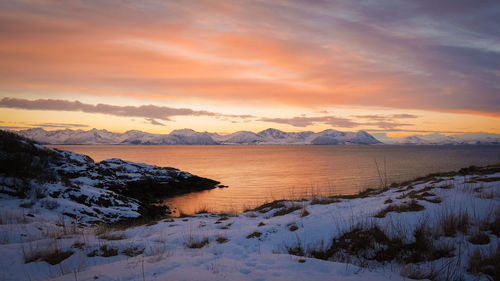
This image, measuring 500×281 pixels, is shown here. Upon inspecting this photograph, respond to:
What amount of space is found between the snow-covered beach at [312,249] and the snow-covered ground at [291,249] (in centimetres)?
2

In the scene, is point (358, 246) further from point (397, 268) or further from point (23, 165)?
point (23, 165)

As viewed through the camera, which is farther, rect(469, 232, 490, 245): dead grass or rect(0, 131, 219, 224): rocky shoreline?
rect(0, 131, 219, 224): rocky shoreline

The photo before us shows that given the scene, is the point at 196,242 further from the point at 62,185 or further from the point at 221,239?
the point at 62,185

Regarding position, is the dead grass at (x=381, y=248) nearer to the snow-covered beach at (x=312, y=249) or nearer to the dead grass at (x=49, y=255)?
the snow-covered beach at (x=312, y=249)

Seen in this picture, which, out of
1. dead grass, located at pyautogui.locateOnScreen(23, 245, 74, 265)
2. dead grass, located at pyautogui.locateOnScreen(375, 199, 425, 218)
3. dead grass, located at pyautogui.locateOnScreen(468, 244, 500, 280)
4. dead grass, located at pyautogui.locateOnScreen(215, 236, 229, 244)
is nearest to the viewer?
dead grass, located at pyautogui.locateOnScreen(468, 244, 500, 280)

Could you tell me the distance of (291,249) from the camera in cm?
689

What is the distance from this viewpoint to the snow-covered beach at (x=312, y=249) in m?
4.93

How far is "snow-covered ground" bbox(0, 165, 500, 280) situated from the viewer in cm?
492

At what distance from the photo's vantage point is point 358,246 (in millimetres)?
6422

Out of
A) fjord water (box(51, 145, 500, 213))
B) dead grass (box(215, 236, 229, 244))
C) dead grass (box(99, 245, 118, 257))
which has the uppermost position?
dead grass (box(99, 245, 118, 257))

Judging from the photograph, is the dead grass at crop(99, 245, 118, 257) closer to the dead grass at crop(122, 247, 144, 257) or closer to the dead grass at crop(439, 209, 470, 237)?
the dead grass at crop(122, 247, 144, 257)

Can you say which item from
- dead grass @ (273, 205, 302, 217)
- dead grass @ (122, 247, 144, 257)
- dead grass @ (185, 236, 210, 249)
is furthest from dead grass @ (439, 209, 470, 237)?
dead grass @ (122, 247, 144, 257)

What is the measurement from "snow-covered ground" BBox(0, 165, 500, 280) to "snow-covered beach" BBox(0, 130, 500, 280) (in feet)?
0.08

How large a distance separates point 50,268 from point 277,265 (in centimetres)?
501
